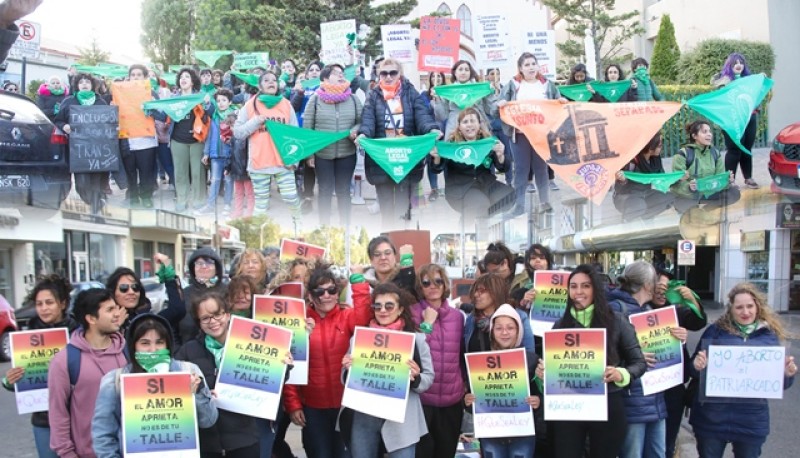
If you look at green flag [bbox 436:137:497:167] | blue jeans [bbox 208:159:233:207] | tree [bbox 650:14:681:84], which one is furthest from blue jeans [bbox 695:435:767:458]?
tree [bbox 650:14:681:84]

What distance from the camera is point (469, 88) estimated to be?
28.3 ft

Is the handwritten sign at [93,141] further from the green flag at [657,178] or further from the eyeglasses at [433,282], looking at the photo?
the green flag at [657,178]

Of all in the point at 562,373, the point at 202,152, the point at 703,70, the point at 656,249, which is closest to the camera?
the point at 562,373

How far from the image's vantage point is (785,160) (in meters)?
9.77

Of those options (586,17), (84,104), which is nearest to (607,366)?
(84,104)

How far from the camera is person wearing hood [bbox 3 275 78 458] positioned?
14.4 feet

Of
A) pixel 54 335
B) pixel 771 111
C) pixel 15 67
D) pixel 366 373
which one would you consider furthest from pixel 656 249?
pixel 15 67

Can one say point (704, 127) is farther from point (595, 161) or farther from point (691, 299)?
point (691, 299)

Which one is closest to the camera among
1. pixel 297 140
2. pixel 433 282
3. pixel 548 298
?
pixel 433 282

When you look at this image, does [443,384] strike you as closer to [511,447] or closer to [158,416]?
[511,447]

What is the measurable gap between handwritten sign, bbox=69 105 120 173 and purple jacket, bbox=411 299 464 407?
18.6ft

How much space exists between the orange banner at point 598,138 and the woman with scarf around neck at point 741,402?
3.17m

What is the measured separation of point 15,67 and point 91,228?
60.3 feet

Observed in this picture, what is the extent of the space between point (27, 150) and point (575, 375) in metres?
7.47
